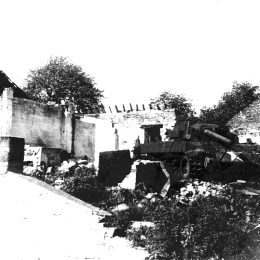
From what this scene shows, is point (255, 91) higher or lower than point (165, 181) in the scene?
higher

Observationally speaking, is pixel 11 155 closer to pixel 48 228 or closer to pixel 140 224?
pixel 48 228

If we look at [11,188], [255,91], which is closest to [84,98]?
[255,91]

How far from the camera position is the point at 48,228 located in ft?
25.2

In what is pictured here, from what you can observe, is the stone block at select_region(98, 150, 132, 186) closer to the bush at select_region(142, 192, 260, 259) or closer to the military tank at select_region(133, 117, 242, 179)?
the military tank at select_region(133, 117, 242, 179)

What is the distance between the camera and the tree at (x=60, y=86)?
145ft

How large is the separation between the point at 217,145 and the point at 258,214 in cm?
720

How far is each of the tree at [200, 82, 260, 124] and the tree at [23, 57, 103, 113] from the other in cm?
1278

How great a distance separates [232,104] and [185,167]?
28009 mm

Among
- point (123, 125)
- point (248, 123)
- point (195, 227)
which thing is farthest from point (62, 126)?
point (195, 227)

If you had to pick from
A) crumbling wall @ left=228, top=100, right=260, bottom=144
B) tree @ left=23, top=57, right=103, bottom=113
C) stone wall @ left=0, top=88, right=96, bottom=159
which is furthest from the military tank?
tree @ left=23, top=57, right=103, bottom=113

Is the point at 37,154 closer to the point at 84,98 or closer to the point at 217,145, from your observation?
the point at 217,145

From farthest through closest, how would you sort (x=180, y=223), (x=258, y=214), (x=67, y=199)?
(x=67, y=199) → (x=258, y=214) → (x=180, y=223)

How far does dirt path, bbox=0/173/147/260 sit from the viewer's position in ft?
21.9

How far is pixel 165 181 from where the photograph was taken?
1359cm
